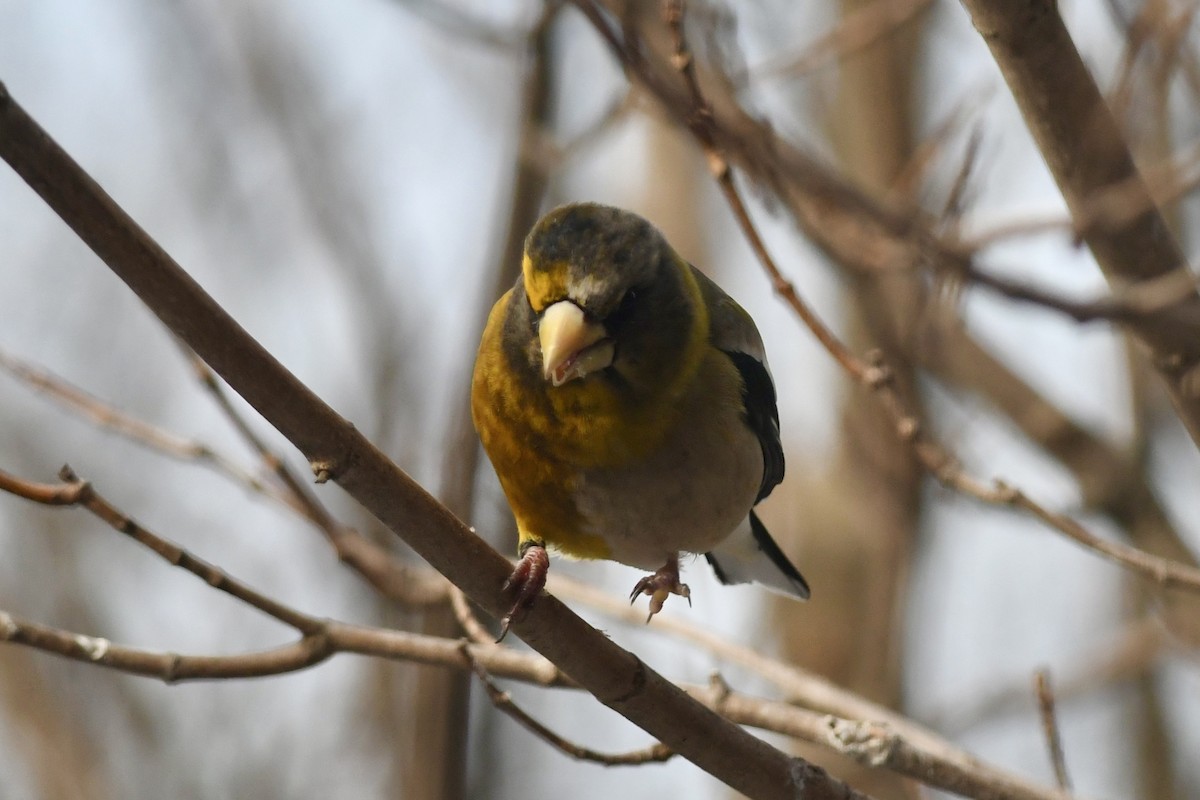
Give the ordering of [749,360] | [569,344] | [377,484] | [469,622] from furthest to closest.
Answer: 1. [749,360]
2. [469,622]
3. [569,344]
4. [377,484]

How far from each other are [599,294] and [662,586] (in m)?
1.03

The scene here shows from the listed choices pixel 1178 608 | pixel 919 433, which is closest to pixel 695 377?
pixel 919 433

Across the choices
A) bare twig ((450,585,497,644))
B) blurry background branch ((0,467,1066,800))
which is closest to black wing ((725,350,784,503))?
blurry background branch ((0,467,1066,800))

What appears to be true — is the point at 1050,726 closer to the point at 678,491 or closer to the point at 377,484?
the point at 678,491

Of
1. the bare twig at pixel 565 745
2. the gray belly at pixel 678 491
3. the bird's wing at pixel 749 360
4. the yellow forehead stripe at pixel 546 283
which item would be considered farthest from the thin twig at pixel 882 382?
the bare twig at pixel 565 745

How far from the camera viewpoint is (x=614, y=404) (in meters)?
3.19

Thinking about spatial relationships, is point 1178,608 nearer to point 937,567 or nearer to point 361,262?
point 937,567

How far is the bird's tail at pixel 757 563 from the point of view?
449cm

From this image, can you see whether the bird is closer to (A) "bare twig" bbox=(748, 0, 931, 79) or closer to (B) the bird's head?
(B) the bird's head

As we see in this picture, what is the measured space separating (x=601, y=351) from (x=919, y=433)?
110 centimetres

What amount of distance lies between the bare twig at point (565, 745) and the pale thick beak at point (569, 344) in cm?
75

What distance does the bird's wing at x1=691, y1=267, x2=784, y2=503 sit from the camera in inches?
144

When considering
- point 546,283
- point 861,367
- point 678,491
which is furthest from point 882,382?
point 546,283

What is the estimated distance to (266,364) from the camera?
2.03 m
